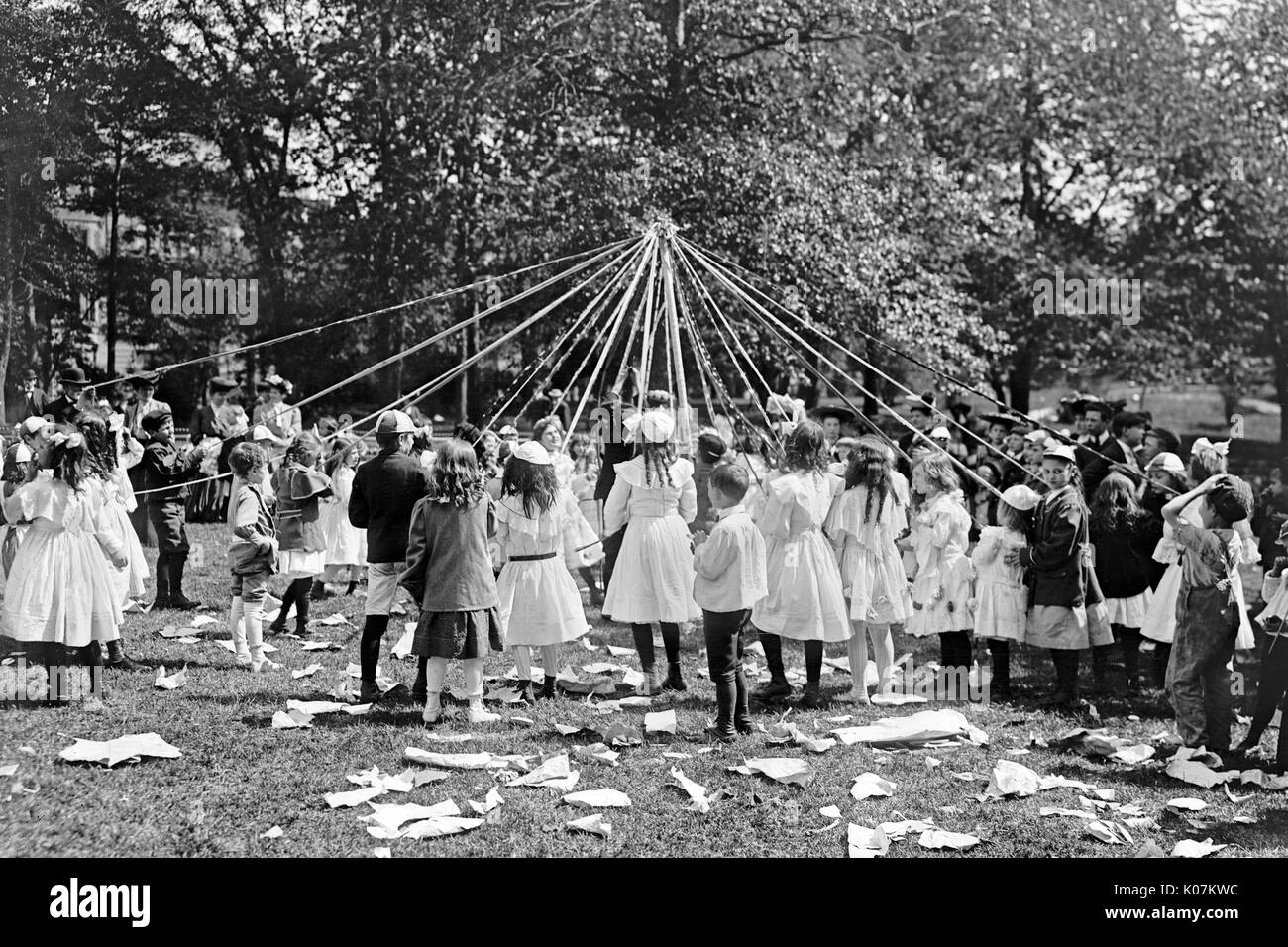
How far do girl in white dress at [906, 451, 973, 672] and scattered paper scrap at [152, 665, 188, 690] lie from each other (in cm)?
441

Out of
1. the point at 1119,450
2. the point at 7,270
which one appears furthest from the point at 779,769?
the point at 7,270

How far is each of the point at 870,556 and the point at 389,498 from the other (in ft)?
9.37

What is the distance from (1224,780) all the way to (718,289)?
8959 millimetres

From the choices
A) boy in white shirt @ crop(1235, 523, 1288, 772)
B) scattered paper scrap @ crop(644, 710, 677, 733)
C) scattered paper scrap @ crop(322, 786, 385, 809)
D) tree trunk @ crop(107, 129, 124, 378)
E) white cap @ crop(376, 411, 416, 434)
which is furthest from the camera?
tree trunk @ crop(107, 129, 124, 378)

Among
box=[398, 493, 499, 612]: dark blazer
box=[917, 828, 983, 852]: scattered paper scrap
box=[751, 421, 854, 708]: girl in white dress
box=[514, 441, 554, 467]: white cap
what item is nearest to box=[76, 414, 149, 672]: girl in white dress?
box=[398, 493, 499, 612]: dark blazer

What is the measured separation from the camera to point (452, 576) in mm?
6020

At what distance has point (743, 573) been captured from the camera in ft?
19.2

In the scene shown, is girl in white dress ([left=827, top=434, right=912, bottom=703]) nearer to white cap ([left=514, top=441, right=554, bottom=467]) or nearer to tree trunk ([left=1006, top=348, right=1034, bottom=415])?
white cap ([left=514, top=441, right=554, bottom=467])

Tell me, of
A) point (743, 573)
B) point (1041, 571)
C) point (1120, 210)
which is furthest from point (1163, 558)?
point (1120, 210)

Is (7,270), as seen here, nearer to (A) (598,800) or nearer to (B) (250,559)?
(B) (250,559)

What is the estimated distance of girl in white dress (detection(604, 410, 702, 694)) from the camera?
22.1 feet
